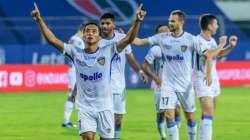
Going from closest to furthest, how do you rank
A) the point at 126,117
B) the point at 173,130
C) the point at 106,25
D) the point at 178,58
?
the point at 106,25 → the point at 173,130 → the point at 178,58 → the point at 126,117

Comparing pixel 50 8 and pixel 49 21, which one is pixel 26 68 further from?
pixel 50 8

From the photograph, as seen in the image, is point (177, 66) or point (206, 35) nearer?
point (177, 66)

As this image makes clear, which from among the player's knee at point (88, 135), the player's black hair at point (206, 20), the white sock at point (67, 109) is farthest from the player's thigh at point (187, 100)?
the white sock at point (67, 109)

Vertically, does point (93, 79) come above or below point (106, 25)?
below

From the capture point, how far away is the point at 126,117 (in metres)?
21.8

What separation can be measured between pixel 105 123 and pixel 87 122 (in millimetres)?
269

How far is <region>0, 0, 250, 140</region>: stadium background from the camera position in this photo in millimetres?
30469

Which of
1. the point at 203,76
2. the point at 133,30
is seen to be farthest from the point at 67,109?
the point at 133,30

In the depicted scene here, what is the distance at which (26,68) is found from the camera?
101ft

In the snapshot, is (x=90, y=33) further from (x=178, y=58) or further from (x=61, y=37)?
(x=61, y=37)

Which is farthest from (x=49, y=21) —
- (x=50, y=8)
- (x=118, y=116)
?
(x=118, y=116)

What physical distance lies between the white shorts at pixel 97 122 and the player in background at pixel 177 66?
266 centimetres

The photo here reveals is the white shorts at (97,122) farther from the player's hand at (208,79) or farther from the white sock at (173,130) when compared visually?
the player's hand at (208,79)

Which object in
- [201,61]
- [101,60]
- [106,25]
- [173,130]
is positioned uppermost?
[106,25]
